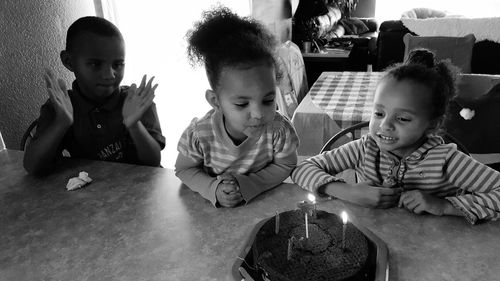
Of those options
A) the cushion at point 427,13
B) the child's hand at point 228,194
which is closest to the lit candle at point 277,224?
the child's hand at point 228,194

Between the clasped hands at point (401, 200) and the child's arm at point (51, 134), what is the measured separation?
0.87 meters

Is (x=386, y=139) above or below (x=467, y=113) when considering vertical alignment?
above

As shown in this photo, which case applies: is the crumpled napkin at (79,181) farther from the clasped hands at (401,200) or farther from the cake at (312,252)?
the clasped hands at (401,200)

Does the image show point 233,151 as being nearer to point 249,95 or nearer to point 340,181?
point 249,95

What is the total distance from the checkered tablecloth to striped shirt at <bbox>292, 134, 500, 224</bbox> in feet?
3.03

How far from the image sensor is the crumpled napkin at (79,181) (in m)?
1.02

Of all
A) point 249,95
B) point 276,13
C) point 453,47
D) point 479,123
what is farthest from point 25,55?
point 453,47

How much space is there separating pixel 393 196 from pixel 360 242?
272 millimetres

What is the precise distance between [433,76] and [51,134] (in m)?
1.13

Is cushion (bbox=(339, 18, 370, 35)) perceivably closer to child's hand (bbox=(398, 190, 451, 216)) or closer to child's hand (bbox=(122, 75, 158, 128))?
child's hand (bbox=(122, 75, 158, 128))

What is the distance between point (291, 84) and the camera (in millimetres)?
2820

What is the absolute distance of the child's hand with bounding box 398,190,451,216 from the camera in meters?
0.81

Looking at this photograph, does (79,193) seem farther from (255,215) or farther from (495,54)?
(495,54)

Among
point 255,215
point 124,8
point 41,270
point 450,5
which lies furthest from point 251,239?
point 450,5
